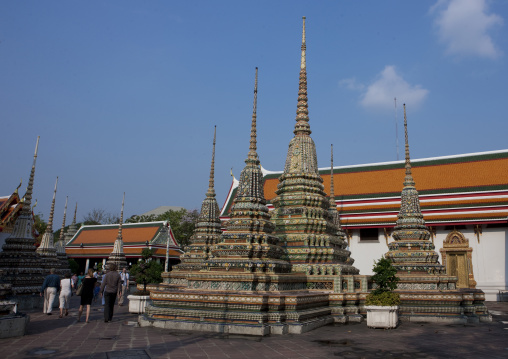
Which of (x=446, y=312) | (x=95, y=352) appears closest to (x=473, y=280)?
(x=446, y=312)

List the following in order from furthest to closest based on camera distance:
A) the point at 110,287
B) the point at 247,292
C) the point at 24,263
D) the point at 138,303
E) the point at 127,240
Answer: the point at 127,240 → the point at 24,263 → the point at 138,303 → the point at 110,287 → the point at 247,292

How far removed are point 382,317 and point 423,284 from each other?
4.30 m

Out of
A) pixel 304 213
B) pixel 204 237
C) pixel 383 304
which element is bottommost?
pixel 383 304

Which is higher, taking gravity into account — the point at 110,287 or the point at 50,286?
the point at 110,287

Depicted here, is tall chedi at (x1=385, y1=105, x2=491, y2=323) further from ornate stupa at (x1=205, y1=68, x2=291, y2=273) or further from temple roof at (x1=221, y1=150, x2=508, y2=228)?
temple roof at (x1=221, y1=150, x2=508, y2=228)

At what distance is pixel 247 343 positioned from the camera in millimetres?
8750

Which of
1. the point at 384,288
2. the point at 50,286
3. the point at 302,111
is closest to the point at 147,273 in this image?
the point at 50,286

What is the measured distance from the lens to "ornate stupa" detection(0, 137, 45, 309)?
1590 centimetres

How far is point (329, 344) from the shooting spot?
28.9 ft

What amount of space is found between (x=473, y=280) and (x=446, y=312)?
14.2 meters

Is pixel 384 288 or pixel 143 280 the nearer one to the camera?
pixel 384 288

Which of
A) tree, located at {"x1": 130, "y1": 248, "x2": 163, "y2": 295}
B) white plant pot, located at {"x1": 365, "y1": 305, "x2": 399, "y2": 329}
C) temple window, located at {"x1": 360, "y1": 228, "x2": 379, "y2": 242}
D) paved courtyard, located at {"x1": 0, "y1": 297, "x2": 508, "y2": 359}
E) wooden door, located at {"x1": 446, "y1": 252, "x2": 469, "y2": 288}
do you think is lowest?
paved courtyard, located at {"x1": 0, "y1": 297, "x2": 508, "y2": 359}

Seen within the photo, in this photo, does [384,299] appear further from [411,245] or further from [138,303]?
[138,303]

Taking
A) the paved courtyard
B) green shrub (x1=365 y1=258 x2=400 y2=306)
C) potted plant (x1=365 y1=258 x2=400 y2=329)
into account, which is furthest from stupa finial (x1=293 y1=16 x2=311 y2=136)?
the paved courtyard
